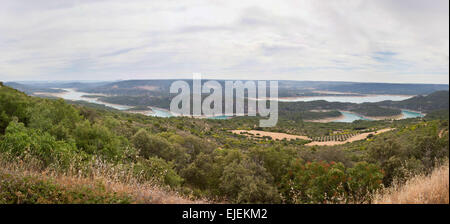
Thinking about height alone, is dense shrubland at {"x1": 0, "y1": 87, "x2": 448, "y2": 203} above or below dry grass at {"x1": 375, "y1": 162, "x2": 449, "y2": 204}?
below

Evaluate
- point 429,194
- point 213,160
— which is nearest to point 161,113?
point 213,160

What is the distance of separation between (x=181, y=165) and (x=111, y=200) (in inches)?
482

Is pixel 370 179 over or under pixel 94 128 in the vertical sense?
under

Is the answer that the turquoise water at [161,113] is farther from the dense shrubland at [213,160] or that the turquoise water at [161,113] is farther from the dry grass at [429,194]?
the dry grass at [429,194]

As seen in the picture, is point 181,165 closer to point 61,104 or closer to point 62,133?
point 62,133

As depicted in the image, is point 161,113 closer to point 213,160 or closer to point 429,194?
point 213,160

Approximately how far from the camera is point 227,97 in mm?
114875

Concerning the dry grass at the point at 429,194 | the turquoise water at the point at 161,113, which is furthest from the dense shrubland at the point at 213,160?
the turquoise water at the point at 161,113

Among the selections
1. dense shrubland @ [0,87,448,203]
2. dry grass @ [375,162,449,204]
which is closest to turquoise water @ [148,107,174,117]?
dense shrubland @ [0,87,448,203]

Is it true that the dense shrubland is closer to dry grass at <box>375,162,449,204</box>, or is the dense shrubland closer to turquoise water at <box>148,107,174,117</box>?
dry grass at <box>375,162,449,204</box>

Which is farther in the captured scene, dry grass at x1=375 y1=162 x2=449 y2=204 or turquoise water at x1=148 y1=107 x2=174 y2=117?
turquoise water at x1=148 y1=107 x2=174 y2=117

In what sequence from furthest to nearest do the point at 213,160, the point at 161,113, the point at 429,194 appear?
the point at 161,113 < the point at 213,160 < the point at 429,194

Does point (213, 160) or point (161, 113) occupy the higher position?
point (213, 160)
